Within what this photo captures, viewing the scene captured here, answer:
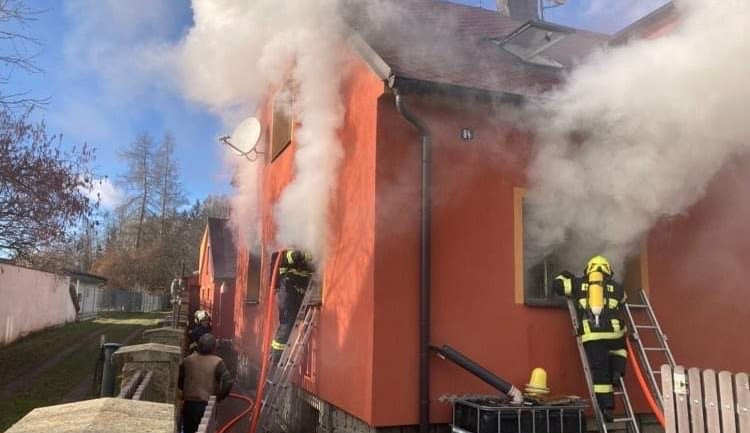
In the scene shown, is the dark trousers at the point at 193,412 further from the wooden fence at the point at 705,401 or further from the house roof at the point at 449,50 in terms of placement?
the wooden fence at the point at 705,401

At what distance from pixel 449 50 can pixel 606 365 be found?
380 centimetres

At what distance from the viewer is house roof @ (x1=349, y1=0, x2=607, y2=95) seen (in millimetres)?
5852

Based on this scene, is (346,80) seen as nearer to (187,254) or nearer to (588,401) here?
(588,401)

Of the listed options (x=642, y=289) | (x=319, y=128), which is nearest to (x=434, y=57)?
(x=319, y=128)

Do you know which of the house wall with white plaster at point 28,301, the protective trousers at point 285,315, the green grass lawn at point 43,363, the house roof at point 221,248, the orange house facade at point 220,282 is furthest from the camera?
the house roof at point 221,248

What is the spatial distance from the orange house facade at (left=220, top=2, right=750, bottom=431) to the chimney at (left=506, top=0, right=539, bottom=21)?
6176 millimetres

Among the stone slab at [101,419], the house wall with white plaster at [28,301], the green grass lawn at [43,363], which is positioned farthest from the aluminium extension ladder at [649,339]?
Result: the house wall with white plaster at [28,301]

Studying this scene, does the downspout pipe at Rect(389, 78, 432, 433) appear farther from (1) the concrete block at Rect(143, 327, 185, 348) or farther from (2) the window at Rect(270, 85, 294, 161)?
(2) the window at Rect(270, 85, 294, 161)

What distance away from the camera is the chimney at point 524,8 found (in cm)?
1225

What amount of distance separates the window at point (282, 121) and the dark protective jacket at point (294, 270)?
1883 millimetres

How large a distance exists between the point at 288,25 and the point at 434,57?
1.79 meters

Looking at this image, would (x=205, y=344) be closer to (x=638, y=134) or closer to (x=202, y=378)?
(x=202, y=378)

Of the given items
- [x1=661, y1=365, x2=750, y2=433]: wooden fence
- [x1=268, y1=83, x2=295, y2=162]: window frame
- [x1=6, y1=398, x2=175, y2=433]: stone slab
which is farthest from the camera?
[x1=268, y1=83, x2=295, y2=162]: window frame

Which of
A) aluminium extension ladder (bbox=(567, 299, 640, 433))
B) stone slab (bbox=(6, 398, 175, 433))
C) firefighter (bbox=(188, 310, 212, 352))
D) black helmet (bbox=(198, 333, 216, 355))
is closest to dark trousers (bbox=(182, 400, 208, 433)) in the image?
black helmet (bbox=(198, 333, 216, 355))
